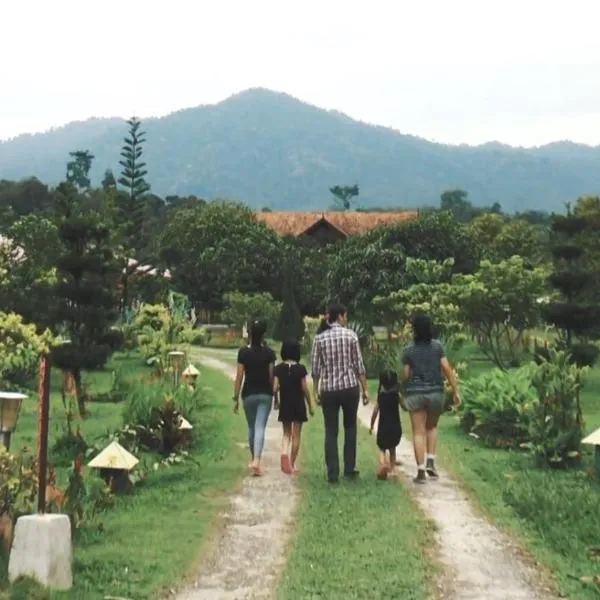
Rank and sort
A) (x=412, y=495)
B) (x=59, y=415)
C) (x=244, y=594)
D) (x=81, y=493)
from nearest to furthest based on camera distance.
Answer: (x=244, y=594), (x=81, y=493), (x=412, y=495), (x=59, y=415)

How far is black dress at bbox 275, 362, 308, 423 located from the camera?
973 cm

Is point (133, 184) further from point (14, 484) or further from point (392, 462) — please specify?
point (14, 484)

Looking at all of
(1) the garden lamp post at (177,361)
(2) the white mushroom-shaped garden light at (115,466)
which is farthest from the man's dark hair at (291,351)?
(1) the garden lamp post at (177,361)

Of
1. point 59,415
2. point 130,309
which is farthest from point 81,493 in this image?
point 130,309

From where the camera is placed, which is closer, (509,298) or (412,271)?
(509,298)

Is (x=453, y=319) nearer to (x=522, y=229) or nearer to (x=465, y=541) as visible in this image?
(x=465, y=541)

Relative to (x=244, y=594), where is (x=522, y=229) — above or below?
above

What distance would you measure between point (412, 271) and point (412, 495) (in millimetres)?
20692

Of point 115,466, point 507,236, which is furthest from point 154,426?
point 507,236

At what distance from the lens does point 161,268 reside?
157 feet

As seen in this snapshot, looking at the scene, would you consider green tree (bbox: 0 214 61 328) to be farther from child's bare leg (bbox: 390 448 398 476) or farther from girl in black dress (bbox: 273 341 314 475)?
child's bare leg (bbox: 390 448 398 476)

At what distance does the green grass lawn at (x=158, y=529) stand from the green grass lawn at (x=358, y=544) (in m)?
0.70

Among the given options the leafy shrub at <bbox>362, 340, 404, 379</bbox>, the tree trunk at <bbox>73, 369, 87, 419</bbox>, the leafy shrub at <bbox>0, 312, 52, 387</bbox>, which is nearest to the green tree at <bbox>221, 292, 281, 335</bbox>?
the leafy shrub at <bbox>362, 340, 404, 379</bbox>

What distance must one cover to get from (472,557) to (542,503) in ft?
5.21
